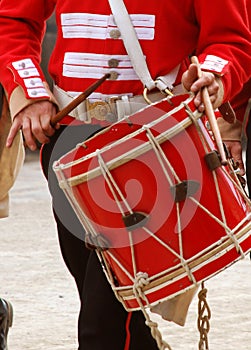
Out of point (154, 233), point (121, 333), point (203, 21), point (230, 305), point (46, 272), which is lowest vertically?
point (46, 272)

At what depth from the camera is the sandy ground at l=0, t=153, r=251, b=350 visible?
194 inches

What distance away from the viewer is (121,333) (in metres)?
3.43

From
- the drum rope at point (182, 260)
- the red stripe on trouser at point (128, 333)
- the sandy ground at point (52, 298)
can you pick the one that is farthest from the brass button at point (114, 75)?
the sandy ground at point (52, 298)

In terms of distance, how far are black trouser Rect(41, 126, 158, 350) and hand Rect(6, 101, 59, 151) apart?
0.11 metres

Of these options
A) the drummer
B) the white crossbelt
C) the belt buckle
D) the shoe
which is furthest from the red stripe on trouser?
the shoe

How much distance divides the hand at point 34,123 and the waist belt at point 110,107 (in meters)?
0.08

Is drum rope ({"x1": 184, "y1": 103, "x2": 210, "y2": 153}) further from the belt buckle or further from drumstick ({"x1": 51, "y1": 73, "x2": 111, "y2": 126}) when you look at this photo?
the belt buckle

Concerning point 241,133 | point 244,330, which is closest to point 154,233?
point 241,133

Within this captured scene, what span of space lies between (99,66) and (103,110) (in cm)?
13

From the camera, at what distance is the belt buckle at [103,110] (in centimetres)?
331

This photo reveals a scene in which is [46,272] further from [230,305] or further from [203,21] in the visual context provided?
[203,21]

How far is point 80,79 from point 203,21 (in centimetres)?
39

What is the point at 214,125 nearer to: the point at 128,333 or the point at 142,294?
the point at 142,294

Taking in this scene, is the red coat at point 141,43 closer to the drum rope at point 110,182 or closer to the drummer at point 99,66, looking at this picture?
the drummer at point 99,66
